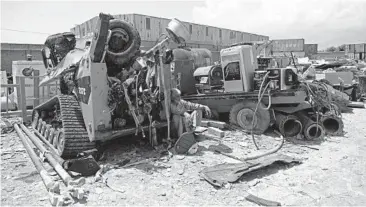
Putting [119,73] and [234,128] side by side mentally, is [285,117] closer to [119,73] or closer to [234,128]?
[234,128]

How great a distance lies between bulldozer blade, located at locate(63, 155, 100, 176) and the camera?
4094mm

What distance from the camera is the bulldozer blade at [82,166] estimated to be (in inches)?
161

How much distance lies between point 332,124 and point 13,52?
22372mm

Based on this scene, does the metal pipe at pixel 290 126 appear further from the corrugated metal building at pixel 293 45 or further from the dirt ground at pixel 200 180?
the corrugated metal building at pixel 293 45

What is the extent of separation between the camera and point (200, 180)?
3965mm

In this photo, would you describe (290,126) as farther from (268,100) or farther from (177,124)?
(177,124)

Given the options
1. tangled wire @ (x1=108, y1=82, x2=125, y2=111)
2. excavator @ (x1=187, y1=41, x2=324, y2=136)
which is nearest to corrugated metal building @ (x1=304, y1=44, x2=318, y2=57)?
excavator @ (x1=187, y1=41, x2=324, y2=136)

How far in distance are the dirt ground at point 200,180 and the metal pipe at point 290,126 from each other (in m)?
0.65

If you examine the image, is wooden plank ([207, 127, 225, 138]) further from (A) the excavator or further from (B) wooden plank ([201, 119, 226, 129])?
(A) the excavator

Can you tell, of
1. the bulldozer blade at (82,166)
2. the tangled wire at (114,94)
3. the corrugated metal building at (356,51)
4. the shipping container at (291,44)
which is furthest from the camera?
the corrugated metal building at (356,51)

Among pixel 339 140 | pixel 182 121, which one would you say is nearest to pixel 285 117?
pixel 339 140

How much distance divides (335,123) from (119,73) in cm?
479

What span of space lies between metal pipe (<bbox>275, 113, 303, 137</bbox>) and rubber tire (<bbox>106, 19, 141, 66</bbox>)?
11.5ft

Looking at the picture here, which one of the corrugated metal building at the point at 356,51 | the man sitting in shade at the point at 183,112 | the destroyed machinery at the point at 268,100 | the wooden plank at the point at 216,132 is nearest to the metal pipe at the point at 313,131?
the destroyed machinery at the point at 268,100
